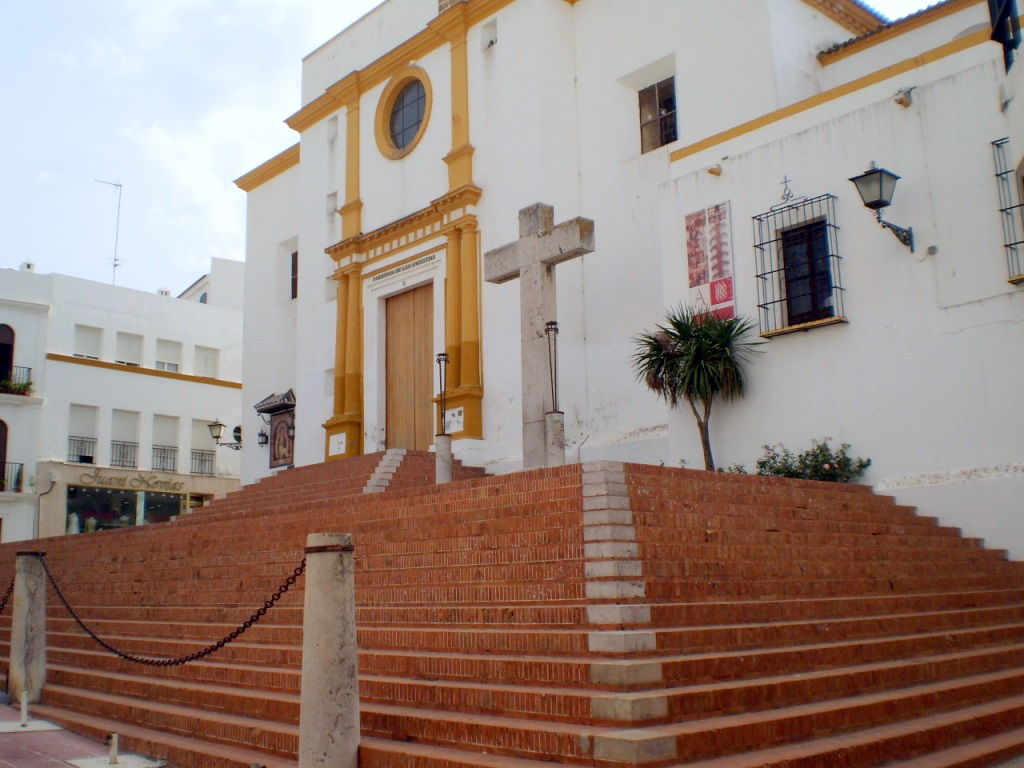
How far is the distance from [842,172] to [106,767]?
10.0 m

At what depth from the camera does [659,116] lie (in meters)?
16.7

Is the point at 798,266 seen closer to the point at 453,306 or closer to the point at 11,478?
the point at 453,306

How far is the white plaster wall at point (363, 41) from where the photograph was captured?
20.0m

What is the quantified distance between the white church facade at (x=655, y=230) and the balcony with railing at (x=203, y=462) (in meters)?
8.13

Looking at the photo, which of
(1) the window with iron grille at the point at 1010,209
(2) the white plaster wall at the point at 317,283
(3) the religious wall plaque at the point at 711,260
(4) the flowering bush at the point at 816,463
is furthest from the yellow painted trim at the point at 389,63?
(4) the flowering bush at the point at 816,463

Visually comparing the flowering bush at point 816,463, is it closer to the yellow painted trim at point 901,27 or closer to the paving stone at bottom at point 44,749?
the yellow painted trim at point 901,27

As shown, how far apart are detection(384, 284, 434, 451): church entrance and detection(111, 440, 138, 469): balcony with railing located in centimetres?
1310

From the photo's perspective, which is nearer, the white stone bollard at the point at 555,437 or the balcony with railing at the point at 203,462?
the white stone bollard at the point at 555,437

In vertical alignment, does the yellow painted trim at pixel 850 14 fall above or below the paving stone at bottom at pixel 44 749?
above

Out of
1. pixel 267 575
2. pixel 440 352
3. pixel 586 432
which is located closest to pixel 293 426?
pixel 440 352

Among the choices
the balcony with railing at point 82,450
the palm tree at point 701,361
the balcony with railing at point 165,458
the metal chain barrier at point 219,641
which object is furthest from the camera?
the balcony with railing at point 165,458

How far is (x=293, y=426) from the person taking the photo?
21562mm

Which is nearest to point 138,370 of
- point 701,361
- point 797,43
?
point 797,43

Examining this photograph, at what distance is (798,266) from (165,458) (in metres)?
22.2
